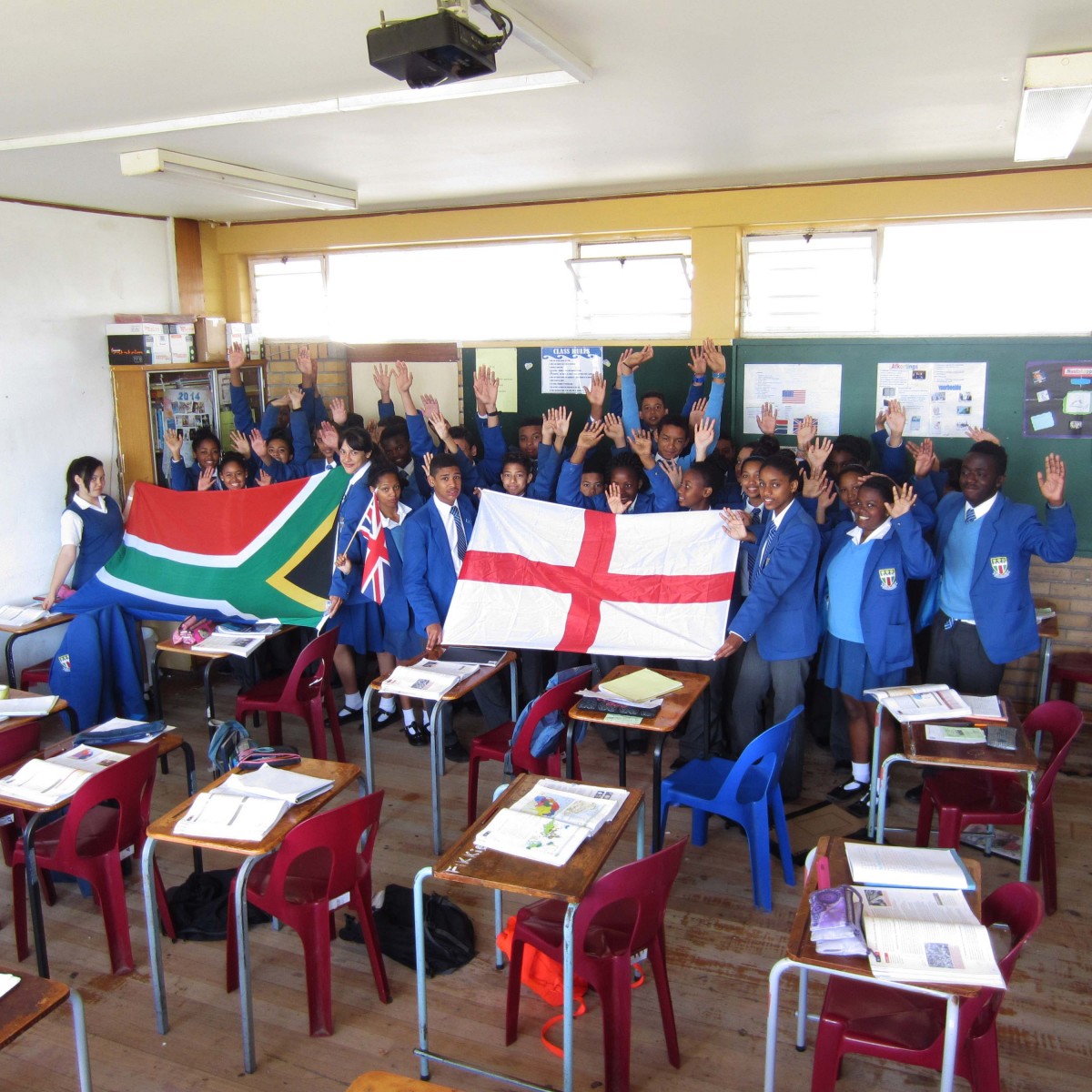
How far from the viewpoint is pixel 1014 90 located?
394 centimetres

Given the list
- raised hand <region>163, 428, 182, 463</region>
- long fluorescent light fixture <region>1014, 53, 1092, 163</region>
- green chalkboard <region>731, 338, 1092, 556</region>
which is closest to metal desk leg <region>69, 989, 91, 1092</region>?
long fluorescent light fixture <region>1014, 53, 1092, 163</region>

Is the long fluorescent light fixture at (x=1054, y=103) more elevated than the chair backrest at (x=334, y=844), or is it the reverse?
the long fluorescent light fixture at (x=1054, y=103)

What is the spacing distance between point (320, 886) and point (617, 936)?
1052mm

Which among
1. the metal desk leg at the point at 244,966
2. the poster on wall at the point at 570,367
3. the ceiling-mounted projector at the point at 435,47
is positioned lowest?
the metal desk leg at the point at 244,966

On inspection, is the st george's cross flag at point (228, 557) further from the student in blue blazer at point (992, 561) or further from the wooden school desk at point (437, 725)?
the student in blue blazer at point (992, 561)

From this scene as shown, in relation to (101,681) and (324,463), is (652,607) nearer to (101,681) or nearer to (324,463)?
(324,463)

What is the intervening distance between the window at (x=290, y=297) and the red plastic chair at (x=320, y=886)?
5.38 meters

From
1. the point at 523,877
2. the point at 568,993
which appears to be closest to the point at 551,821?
the point at 523,877

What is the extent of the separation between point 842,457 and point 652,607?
154 centimetres

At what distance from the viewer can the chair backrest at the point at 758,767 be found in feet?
12.2

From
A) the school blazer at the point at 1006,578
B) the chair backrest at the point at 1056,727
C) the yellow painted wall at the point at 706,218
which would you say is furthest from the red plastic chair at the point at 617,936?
the yellow painted wall at the point at 706,218

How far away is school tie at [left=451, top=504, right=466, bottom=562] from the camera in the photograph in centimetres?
533

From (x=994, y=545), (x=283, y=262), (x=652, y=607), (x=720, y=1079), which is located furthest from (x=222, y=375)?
(x=720, y=1079)

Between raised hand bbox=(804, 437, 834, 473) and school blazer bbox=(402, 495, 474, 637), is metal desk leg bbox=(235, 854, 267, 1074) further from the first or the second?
raised hand bbox=(804, 437, 834, 473)
